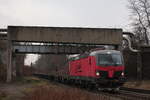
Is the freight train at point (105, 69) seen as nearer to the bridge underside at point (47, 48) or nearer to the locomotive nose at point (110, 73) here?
the locomotive nose at point (110, 73)

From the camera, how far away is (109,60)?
67.7 feet

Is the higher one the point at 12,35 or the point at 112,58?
the point at 12,35

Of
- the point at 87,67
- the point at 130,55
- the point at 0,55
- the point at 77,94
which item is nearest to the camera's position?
the point at 77,94

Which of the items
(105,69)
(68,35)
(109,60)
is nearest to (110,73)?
(105,69)

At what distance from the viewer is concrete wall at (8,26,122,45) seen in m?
35.7

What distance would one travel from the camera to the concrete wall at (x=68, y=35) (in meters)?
35.7

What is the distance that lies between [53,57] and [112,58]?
76.6m

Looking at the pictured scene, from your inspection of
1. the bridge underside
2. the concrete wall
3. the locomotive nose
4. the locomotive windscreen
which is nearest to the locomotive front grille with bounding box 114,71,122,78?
the locomotive nose

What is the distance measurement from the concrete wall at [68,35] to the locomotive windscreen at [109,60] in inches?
599

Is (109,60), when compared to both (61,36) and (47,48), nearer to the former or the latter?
(61,36)

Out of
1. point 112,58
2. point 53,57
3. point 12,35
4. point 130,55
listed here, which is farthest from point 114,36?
point 53,57

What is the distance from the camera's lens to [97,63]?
67.0 feet

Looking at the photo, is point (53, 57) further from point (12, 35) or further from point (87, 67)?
point (87, 67)

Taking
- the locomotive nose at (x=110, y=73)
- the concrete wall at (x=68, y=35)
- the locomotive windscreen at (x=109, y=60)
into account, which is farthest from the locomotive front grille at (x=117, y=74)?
the concrete wall at (x=68, y=35)
